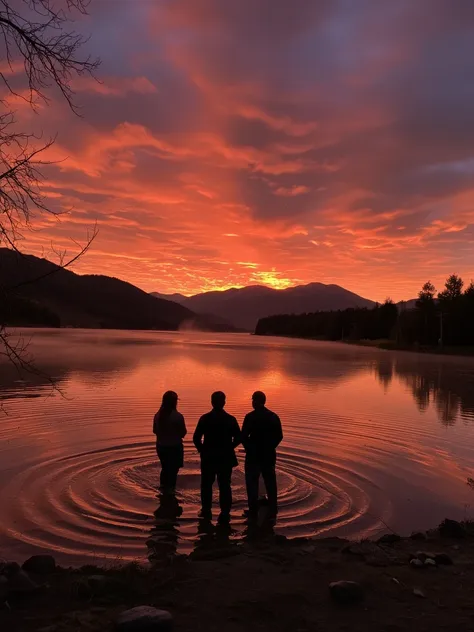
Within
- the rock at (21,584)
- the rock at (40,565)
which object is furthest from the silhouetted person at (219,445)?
the rock at (21,584)

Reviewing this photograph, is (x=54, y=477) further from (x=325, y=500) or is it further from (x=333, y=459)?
(x=333, y=459)

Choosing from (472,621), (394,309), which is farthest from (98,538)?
(394,309)

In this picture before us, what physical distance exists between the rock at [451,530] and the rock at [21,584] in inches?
256

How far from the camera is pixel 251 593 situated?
19.8 ft

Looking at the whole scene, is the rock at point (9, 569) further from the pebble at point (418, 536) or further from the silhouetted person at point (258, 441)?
the pebble at point (418, 536)

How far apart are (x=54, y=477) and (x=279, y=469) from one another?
5.38 m

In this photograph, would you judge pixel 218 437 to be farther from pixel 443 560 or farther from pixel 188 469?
pixel 443 560

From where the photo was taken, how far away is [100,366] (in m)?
40.7

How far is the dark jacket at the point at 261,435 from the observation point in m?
9.98

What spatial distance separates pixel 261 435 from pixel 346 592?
4.18m

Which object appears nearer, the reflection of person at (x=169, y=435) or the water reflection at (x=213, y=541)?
the water reflection at (x=213, y=541)

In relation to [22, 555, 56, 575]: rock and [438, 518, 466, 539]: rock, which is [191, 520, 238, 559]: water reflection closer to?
[22, 555, 56, 575]: rock

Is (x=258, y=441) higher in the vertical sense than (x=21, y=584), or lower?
higher

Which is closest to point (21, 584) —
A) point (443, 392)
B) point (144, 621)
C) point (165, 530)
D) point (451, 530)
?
point (144, 621)
